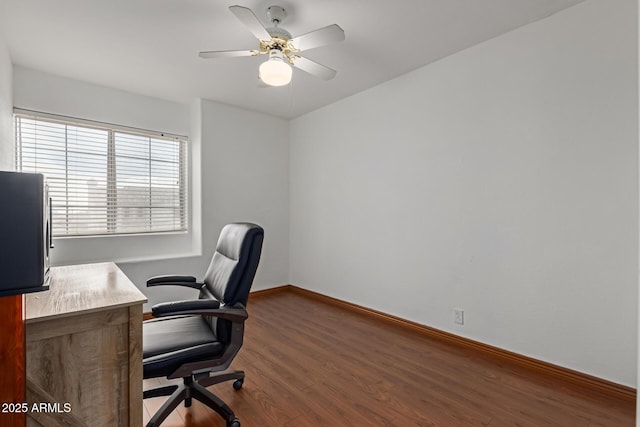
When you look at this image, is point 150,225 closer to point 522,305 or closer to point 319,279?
point 319,279

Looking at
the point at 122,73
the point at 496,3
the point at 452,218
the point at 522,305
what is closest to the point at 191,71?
the point at 122,73

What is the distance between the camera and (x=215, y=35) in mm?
2381

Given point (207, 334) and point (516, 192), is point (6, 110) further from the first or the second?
point (516, 192)

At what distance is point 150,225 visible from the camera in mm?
3674

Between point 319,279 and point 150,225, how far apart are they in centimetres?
220

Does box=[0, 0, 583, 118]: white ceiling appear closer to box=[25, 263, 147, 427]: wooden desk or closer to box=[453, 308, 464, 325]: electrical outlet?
box=[25, 263, 147, 427]: wooden desk

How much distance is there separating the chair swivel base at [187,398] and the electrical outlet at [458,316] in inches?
77.2

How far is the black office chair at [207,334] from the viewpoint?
57.9 inches

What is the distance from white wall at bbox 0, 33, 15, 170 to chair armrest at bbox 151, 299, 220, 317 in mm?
1762

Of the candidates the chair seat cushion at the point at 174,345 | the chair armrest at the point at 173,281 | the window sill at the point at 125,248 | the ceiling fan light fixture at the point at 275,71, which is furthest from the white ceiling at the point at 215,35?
the chair seat cushion at the point at 174,345

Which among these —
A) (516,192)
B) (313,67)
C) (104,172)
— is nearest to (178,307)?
(313,67)

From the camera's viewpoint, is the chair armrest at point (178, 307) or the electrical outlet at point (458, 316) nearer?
the chair armrest at point (178, 307)

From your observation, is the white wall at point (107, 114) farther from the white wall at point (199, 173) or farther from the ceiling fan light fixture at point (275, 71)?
the ceiling fan light fixture at point (275, 71)

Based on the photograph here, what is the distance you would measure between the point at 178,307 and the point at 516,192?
244cm
